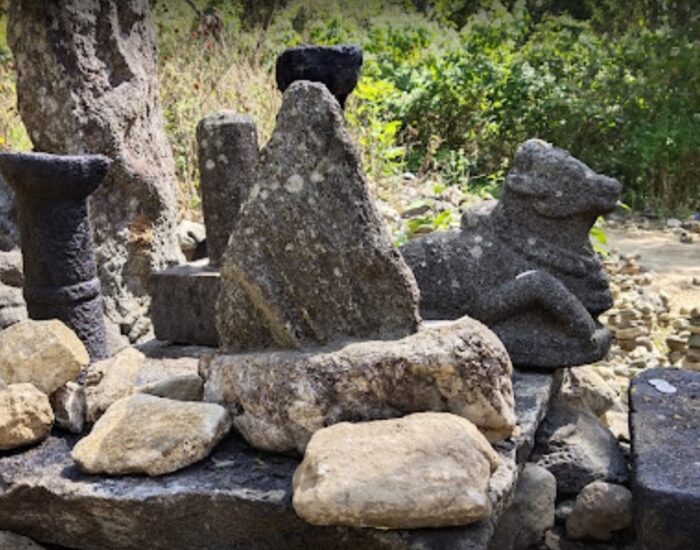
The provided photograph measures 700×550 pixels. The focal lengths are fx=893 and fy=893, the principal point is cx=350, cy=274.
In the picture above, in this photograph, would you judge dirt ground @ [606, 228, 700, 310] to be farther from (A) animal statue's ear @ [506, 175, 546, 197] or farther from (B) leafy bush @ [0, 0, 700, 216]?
(A) animal statue's ear @ [506, 175, 546, 197]

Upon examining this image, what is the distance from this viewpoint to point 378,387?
2.40 metres

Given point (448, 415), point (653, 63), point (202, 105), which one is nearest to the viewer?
point (448, 415)

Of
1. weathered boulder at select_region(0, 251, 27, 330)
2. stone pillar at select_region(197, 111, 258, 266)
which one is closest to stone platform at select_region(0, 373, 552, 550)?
weathered boulder at select_region(0, 251, 27, 330)

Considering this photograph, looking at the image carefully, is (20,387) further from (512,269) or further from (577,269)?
(577,269)

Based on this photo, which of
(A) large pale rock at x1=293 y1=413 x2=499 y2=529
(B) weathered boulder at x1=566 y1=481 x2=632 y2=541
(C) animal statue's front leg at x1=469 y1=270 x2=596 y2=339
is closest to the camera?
(A) large pale rock at x1=293 y1=413 x2=499 y2=529

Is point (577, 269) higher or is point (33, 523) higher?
point (577, 269)

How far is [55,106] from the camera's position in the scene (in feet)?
13.5

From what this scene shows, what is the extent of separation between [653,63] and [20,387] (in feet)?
31.9

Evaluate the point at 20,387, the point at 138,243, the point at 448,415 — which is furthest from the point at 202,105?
the point at 448,415

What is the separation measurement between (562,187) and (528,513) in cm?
118

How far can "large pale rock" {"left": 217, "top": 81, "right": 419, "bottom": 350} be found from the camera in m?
2.54

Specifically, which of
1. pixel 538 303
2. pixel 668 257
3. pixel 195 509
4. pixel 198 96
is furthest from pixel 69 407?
pixel 668 257

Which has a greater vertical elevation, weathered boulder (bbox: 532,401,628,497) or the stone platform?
the stone platform

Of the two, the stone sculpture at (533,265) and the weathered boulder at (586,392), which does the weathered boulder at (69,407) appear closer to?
the stone sculpture at (533,265)
